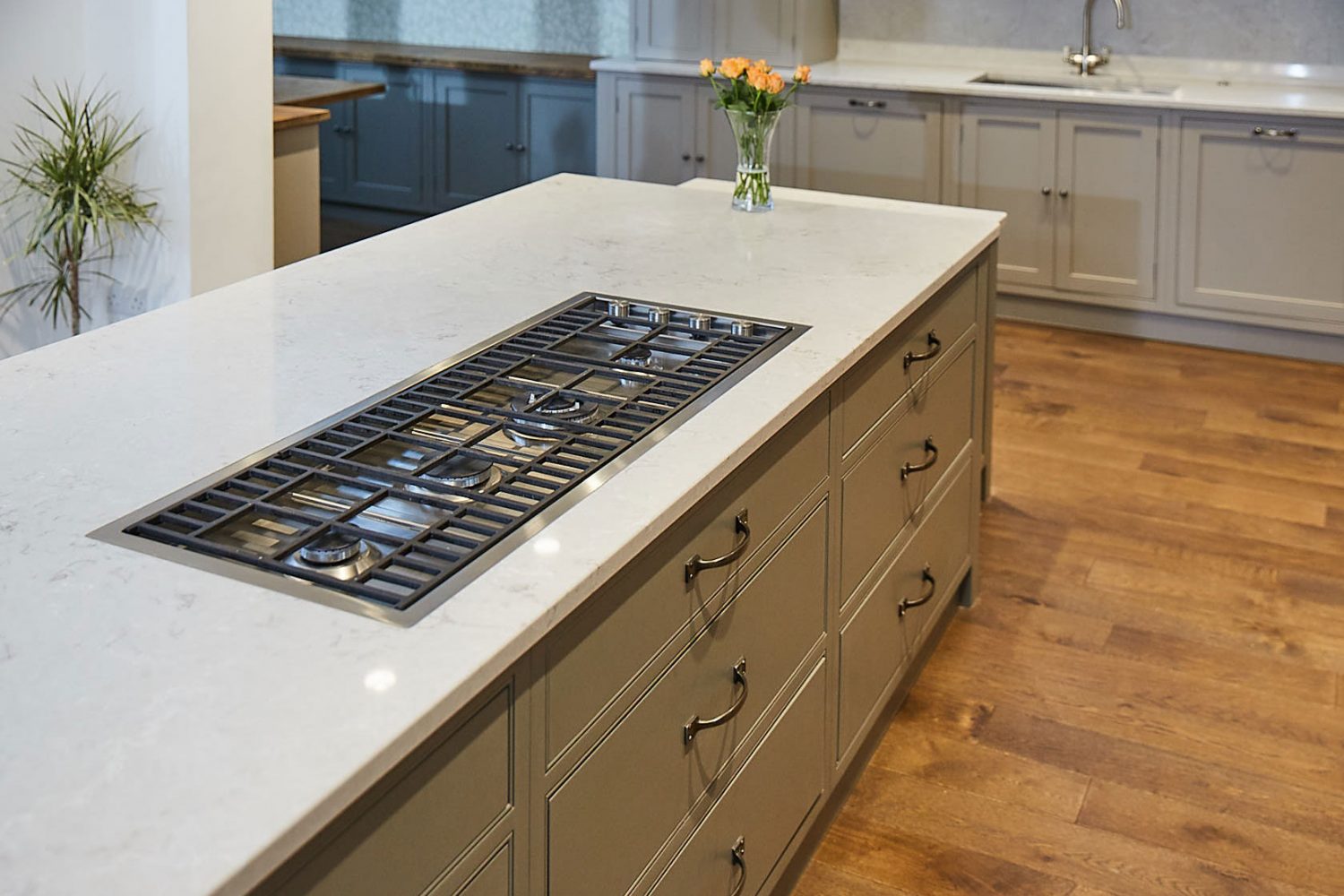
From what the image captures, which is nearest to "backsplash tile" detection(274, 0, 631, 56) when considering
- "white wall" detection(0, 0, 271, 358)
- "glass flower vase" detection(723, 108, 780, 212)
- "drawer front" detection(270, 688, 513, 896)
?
"white wall" detection(0, 0, 271, 358)

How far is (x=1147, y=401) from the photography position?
466cm

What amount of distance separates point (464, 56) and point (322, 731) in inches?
239

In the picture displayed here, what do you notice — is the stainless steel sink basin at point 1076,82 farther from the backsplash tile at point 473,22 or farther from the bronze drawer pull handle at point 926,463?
the bronze drawer pull handle at point 926,463

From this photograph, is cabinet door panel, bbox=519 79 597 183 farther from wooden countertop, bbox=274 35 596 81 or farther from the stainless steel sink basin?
the stainless steel sink basin

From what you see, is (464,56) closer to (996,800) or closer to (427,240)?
(427,240)

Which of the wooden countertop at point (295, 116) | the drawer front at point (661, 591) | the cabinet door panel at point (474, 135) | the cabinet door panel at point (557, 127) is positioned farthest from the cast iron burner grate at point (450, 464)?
the cabinet door panel at point (474, 135)

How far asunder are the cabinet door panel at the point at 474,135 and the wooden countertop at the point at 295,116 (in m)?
1.96

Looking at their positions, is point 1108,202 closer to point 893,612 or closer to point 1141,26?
point 1141,26

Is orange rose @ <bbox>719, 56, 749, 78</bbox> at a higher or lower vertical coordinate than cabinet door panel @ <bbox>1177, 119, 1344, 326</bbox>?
higher

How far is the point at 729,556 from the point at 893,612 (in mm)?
948

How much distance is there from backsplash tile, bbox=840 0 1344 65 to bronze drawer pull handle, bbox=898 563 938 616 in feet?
11.1

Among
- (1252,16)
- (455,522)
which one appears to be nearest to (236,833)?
(455,522)

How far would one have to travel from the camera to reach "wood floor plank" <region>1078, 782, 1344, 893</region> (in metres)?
2.38

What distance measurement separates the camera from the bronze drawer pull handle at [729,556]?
169 centimetres
